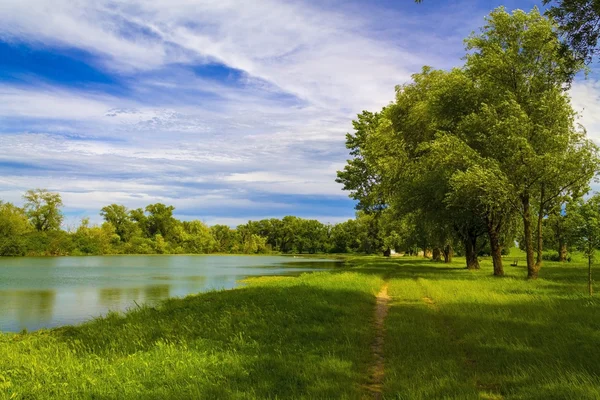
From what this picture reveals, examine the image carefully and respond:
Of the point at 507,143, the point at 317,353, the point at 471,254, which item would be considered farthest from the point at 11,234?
the point at 317,353

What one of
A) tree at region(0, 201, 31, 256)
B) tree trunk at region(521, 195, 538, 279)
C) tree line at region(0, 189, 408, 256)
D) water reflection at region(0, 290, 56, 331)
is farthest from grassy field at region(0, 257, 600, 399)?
tree at region(0, 201, 31, 256)

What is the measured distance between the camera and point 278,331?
11.3 m

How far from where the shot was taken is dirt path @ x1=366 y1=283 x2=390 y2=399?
7.05m

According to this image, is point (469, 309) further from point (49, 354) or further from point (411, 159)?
point (411, 159)

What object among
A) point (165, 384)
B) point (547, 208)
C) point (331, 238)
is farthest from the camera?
point (331, 238)

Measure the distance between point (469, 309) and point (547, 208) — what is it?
20.7m

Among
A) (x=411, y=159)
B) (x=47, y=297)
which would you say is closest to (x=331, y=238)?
(x=411, y=159)

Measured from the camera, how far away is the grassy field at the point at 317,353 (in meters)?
7.00

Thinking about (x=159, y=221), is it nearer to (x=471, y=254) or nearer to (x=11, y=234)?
(x=11, y=234)

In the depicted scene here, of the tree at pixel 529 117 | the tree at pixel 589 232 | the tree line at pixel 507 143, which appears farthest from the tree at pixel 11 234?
A: the tree at pixel 589 232

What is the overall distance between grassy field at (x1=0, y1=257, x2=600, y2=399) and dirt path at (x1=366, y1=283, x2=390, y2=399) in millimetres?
120

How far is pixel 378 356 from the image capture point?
907 centimetres

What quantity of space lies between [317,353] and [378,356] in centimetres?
128

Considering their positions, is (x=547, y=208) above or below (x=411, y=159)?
below
